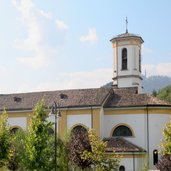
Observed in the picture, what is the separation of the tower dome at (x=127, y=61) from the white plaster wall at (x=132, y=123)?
27.7ft

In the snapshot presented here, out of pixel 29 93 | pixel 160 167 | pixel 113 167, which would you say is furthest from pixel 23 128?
pixel 160 167

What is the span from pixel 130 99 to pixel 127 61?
29.9 ft

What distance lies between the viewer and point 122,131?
4925 cm

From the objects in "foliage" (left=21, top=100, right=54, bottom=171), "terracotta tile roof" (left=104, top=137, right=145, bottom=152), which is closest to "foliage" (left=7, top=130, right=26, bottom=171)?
"foliage" (left=21, top=100, right=54, bottom=171)

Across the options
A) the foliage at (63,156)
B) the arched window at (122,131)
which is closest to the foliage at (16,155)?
the foliage at (63,156)

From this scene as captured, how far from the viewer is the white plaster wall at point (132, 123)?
48.0 meters

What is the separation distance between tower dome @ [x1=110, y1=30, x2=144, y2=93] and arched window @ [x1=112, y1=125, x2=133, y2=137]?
8.91m

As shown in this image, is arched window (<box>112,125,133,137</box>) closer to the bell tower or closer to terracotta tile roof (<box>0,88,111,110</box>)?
terracotta tile roof (<box>0,88,111,110</box>)

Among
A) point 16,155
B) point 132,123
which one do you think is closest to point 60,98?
point 132,123

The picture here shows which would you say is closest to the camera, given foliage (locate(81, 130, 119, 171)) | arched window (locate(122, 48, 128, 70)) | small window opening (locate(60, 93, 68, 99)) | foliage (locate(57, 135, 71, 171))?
foliage (locate(81, 130, 119, 171))

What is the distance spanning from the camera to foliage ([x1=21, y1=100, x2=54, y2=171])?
36.9 metres

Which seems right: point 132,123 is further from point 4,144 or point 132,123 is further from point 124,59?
point 4,144

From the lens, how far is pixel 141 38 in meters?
58.8

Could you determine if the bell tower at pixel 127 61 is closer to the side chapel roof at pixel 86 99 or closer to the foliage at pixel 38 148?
the side chapel roof at pixel 86 99
